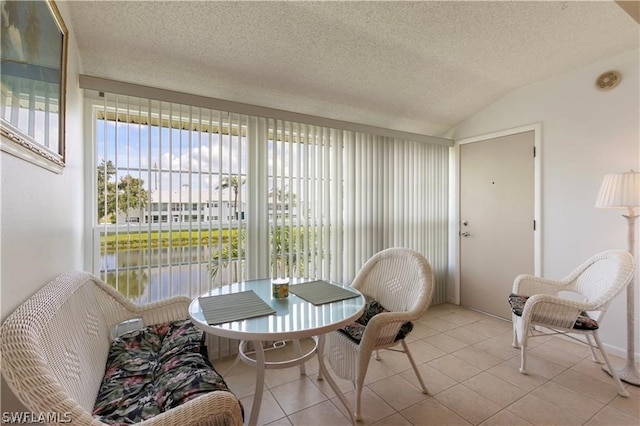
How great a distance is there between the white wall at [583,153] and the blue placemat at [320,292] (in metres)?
2.39

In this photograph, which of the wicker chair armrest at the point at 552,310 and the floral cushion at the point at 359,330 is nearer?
the floral cushion at the point at 359,330

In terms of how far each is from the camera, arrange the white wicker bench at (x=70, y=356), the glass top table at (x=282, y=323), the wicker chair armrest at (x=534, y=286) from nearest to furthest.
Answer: the white wicker bench at (x=70, y=356) → the glass top table at (x=282, y=323) → the wicker chair armrest at (x=534, y=286)

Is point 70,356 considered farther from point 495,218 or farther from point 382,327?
point 495,218

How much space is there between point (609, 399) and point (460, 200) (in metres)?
2.34

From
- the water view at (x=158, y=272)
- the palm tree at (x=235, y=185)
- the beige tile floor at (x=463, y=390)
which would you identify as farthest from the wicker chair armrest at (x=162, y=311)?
the palm tree at (x=235, y=185)

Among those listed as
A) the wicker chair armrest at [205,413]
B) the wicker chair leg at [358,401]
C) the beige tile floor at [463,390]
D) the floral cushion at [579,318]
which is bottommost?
the beige tile floor at [463,390]

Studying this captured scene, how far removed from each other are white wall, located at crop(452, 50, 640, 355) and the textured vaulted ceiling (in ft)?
0.68

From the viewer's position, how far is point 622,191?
87.0 inches

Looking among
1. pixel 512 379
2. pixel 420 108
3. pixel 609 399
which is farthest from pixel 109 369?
pixel 420 108

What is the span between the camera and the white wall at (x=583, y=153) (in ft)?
8.27

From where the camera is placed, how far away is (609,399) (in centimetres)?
197

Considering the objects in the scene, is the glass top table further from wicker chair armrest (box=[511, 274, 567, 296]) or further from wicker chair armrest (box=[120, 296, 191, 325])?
wicker chair armrest (box=[511, 274, 567, 296])

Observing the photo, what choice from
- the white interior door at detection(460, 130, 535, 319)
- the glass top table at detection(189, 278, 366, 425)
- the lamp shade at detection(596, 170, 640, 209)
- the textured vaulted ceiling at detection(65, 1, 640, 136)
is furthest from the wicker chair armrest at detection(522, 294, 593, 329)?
the textured vaulted ceiling at detection(65, 1, 640, 136)

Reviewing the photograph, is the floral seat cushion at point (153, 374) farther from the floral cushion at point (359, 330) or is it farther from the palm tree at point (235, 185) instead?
the palm tree at point (235, 185)
